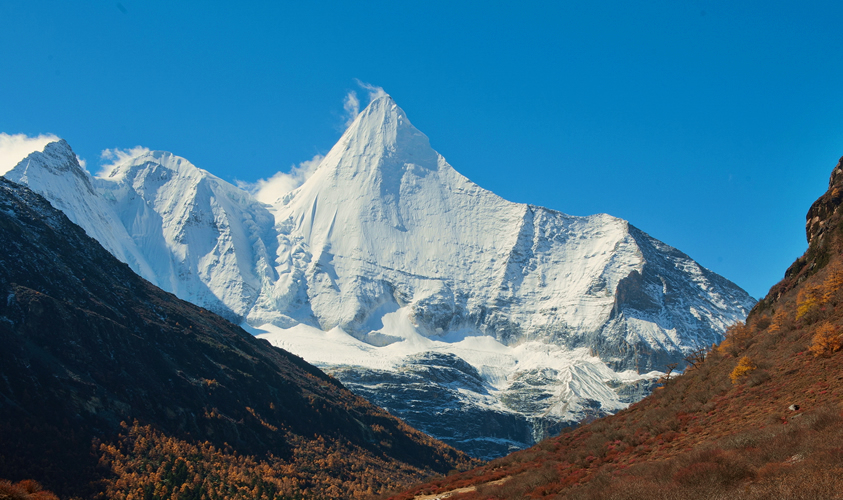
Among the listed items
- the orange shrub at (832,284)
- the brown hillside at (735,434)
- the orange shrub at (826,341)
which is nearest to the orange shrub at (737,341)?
the brown hillside at (735,434)

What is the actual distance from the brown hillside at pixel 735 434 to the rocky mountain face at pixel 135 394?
47.6 meters

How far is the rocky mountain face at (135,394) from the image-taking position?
70250mm

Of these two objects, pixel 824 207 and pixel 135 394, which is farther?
pixel 135 394

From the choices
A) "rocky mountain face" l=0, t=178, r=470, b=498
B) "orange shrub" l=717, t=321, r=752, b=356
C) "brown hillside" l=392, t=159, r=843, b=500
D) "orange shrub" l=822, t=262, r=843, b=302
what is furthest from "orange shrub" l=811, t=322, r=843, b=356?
"rocky mountain face" l=0, t=178, r=470, b=498

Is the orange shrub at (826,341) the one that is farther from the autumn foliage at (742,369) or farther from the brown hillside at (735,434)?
the autumn foliage at (742,369)

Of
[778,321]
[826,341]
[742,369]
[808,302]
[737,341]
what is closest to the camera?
[826,341]

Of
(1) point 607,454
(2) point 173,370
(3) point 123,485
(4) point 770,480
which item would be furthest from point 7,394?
(4) point 770,480

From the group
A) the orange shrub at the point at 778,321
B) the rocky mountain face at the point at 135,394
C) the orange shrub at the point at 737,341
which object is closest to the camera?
the orange shrub at the point at 778,321

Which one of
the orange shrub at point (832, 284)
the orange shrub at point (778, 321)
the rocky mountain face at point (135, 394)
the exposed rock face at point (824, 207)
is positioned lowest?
the rocky mountain face at point (135, 394)

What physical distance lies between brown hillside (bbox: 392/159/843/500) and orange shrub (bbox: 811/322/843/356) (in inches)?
2.1

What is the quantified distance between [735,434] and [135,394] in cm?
8127

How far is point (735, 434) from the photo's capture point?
2728cm

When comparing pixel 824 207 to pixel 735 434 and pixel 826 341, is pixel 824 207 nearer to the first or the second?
pixel 826 341

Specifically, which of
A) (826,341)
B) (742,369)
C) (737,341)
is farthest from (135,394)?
(826,341)
